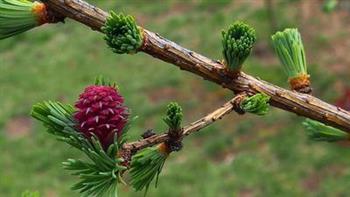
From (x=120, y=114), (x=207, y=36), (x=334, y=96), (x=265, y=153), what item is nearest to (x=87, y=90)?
(x=120, y=114)

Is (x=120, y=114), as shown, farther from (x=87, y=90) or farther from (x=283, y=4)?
(x=283, y=4)

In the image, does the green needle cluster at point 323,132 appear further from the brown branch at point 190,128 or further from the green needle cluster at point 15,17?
the green needle cluster at point 15,17

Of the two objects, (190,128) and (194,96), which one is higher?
(194,96)

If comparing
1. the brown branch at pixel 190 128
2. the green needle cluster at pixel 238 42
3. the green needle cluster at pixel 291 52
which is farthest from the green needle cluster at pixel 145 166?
the green needle cluster at pixel 291 52

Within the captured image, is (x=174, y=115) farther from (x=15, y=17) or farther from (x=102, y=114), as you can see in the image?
(x=15, y=17)

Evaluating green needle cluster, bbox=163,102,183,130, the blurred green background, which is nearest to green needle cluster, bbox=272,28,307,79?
green needle cluster, bbox=163,102,183,130

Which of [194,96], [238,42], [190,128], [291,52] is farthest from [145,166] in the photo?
[194,96]

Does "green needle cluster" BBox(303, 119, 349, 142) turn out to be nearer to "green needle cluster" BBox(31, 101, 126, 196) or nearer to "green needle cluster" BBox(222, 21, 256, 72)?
"green needle cluster" BBox(222, 21, 256, 72)
